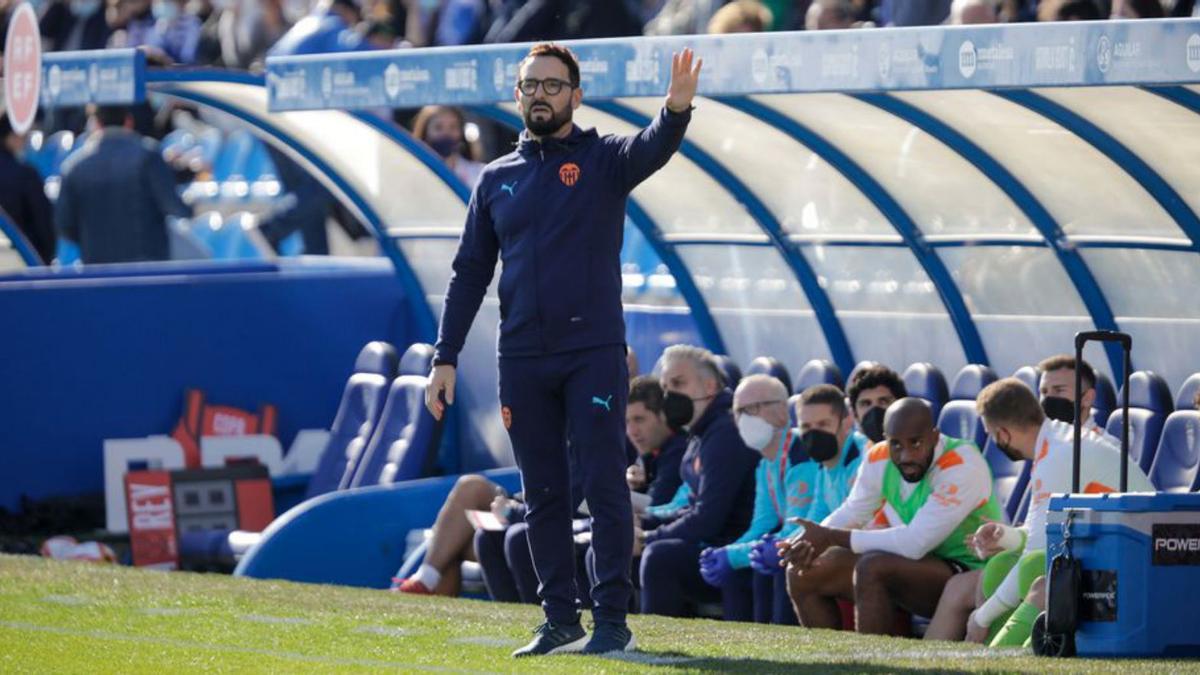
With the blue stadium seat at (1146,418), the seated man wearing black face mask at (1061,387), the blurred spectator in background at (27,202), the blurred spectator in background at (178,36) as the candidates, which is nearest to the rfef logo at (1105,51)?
the seated man wearing black face mask at (1061,387)

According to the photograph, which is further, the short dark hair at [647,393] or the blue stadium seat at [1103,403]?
the short dark hair at [647,393]

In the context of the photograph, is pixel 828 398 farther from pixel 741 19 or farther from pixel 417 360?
pixel 417 360

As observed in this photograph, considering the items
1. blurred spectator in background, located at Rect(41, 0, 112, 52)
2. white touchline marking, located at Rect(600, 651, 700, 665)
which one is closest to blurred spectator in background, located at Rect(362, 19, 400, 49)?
blurred spectator in background, located at Rect(41, 0, 112, 52)

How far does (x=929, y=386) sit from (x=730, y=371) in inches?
50.5

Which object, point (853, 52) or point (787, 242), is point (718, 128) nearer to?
point (787, 242)

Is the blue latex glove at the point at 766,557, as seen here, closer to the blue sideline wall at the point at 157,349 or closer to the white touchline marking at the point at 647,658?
the white touchline marking at the point at 647,658

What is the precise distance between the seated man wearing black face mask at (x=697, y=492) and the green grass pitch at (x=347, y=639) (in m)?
0.88

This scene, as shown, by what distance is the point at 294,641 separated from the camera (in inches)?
362

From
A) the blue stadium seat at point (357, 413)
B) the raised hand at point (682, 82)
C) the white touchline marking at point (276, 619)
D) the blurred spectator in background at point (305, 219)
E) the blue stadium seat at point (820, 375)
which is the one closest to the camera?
the raised hand at point (682, 82)

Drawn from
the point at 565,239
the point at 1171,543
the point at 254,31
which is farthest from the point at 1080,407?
the point at 254,31

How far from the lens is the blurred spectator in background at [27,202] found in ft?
65.3

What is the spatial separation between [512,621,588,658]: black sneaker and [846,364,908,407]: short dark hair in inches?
127

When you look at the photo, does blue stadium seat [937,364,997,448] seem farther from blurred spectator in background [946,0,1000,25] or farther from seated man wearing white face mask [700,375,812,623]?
blurred spectator in background [946,0,1000,25]

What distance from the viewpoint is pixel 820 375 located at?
491 inches
